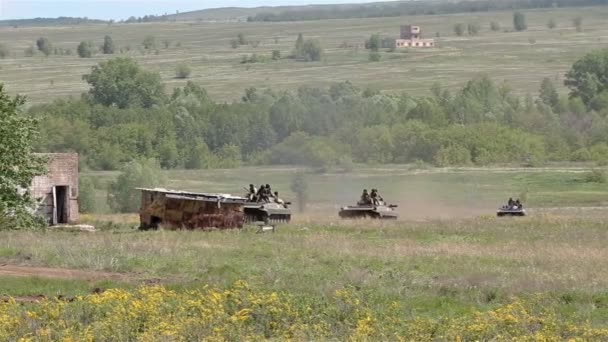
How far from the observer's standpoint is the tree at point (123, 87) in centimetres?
14362

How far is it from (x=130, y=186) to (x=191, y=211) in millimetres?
37770

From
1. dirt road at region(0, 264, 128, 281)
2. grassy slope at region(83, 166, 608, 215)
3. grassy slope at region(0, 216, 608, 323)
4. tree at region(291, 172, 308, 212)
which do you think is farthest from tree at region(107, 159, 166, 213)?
dirt road at region(0, 264, 128, 281)

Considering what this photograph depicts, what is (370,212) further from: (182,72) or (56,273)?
(182,72)

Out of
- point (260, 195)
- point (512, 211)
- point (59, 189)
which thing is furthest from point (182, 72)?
point (260, 195)

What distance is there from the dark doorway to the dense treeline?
46.2 metres

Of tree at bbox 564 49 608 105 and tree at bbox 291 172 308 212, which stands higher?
tree at bbox 564 49 608 105

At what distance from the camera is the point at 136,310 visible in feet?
73.3

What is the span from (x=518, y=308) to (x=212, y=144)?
95491 mm

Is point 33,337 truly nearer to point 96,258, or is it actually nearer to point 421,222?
point 96,258

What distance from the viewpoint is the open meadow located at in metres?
22.2

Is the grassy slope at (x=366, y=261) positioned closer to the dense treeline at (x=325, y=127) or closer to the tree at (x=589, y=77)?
the dense treeline at (x=325, y=127)

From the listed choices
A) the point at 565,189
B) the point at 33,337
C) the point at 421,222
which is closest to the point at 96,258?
the point at 33,337

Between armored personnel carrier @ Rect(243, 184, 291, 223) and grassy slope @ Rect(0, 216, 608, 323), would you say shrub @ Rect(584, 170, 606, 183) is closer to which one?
armored personnel carrier @ Rect(243, 184, 291, 223)

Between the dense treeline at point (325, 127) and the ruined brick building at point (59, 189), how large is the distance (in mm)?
46263
